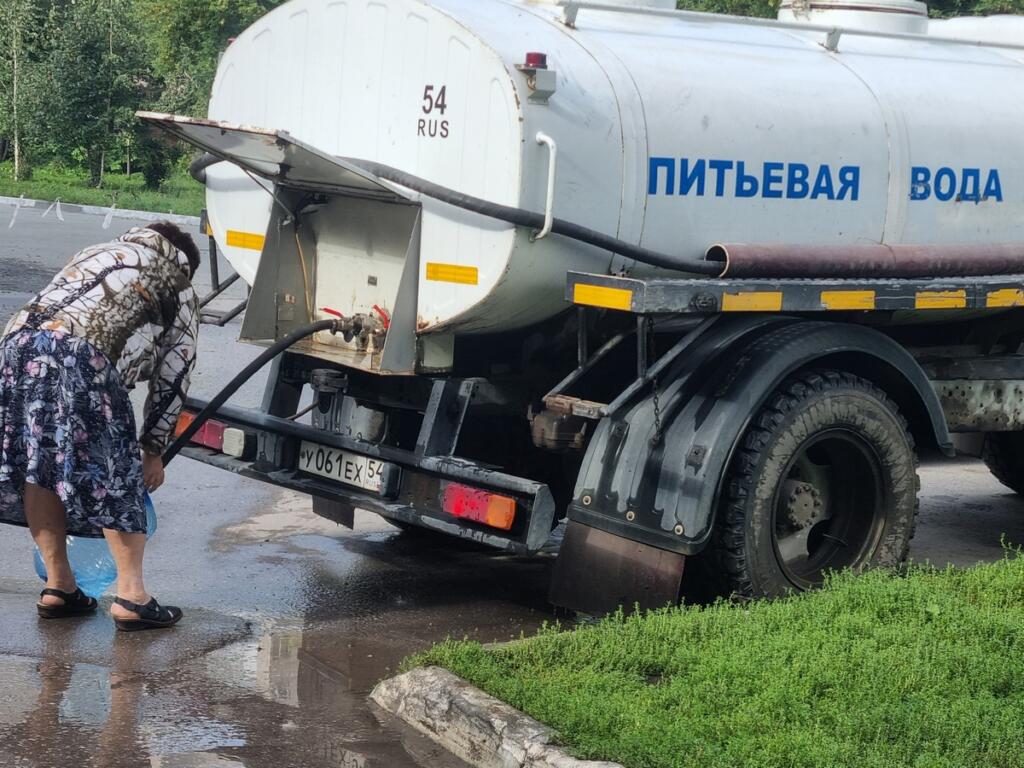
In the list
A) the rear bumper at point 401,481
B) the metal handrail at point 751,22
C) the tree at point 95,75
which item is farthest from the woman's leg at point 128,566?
the tree at point 95,75

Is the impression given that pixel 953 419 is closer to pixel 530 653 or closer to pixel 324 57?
pixel 530 653

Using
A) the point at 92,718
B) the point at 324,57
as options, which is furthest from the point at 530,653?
the point at 324,57

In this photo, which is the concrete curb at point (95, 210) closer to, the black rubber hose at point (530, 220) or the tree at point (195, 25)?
the tree at point (195, 25)

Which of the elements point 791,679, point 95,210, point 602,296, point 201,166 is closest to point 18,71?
point 95,210

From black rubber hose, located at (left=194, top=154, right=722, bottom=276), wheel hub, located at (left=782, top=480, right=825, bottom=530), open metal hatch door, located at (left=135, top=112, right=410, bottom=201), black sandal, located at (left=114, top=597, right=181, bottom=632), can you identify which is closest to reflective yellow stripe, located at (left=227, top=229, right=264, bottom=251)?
open metal hatch door, located at (left=135, top=112, right=410, bottom=201)

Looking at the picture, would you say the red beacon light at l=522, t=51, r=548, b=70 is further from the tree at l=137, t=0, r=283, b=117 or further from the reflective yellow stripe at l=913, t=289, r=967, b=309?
the tree at l=137, t=0, r=283, b=117

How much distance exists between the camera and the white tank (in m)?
5.35

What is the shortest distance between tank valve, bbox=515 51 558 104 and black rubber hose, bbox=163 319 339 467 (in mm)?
1261

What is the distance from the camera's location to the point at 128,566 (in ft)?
18.2

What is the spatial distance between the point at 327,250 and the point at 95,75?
24.1 meters

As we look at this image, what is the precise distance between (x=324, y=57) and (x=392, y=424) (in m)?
1.57

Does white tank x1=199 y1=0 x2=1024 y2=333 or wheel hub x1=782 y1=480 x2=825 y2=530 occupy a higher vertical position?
white tank x1=199 y1=0 x2=1024 y2=333

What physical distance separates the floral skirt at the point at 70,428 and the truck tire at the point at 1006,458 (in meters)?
4.91

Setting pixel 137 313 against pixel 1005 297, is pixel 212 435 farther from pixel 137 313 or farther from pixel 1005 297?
pixel 1005 297
